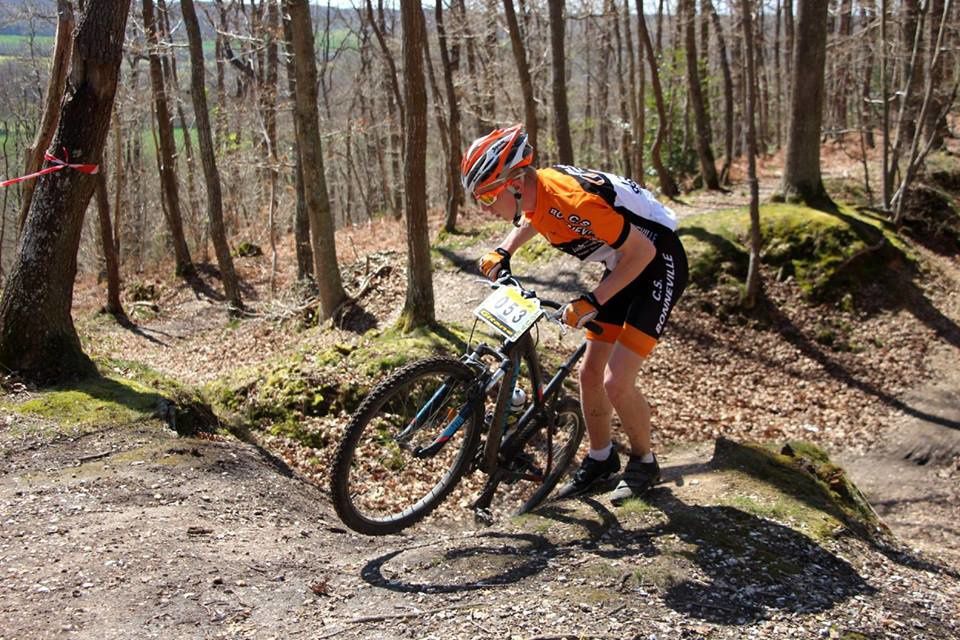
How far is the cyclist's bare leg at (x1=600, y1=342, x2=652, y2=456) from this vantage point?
4859 millimetres

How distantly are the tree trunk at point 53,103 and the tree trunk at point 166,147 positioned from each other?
11269 mm

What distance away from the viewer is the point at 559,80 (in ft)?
51.6

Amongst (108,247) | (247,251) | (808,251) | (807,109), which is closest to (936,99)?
(807,109)

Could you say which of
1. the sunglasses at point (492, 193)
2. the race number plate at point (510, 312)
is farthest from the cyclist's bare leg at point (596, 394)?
the sunglasses at point (492, 193)

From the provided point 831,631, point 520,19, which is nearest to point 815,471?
point 831,631

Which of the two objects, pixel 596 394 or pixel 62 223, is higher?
pixel 62 223

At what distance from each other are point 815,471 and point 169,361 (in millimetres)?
11929

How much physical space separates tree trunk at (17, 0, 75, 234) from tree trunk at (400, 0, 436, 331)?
3.70 m

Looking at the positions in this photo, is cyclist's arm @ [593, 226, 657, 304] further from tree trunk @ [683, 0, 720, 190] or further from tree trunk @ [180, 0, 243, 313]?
tree trunk @ [683, 0, 720, 190]

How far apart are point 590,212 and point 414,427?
5.34 feet

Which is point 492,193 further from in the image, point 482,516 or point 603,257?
point 482,516

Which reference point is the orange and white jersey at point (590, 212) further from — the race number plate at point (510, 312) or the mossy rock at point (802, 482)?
the mossy rock at point (802, 482)

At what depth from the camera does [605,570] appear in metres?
4.14

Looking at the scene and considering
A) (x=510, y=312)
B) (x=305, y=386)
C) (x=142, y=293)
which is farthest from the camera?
(x=142, y=293)
